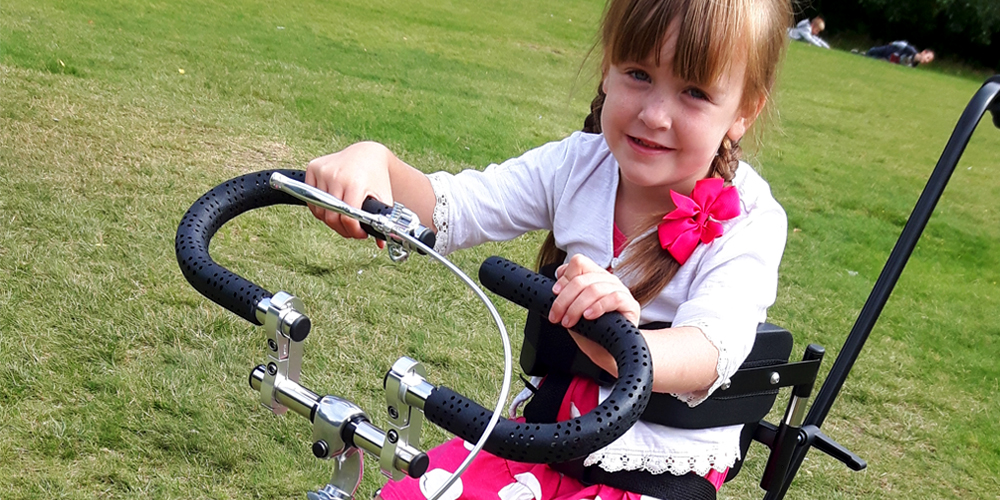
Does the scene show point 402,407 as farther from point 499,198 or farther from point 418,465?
point 499,198

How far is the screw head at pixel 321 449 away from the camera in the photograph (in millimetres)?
933

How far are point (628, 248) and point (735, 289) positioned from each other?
0.83 ft

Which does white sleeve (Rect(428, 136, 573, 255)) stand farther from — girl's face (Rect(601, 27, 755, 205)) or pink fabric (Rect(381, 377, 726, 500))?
pink fabric (Rect(381, 377, 726, 500))

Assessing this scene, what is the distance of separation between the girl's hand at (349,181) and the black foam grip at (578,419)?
371 millimetres

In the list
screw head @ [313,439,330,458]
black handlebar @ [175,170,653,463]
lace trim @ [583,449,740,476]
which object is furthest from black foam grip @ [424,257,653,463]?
lace trim @ [583,449,740,476]

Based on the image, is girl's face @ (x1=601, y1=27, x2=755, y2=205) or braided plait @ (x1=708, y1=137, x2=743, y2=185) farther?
braided plait @ (x1=708, y1=137, x2=743, y2=185)

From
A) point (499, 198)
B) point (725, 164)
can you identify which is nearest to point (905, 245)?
point (725, 164)

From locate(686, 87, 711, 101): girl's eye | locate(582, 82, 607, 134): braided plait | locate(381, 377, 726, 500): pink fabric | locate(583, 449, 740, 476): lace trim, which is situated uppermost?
locate(686, 87, 711, 101): girl's eye

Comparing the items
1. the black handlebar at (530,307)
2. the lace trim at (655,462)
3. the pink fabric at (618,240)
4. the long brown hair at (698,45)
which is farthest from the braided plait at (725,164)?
the black handlebar at (530,307)

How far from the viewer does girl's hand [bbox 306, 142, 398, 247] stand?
3.98 feet

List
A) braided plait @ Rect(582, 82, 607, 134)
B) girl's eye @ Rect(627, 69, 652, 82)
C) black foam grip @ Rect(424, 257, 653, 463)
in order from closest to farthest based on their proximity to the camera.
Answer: black foam grip @ Rect(424, 257, 653, 463), girl's eye @ Rect(627, 69, 652, 82), braided plait @ Rect(582, 82, 607, 134)

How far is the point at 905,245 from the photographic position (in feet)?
5.74

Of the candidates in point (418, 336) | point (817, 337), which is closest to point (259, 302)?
point (418, 336)

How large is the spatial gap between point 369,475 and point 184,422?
0.58 meters
